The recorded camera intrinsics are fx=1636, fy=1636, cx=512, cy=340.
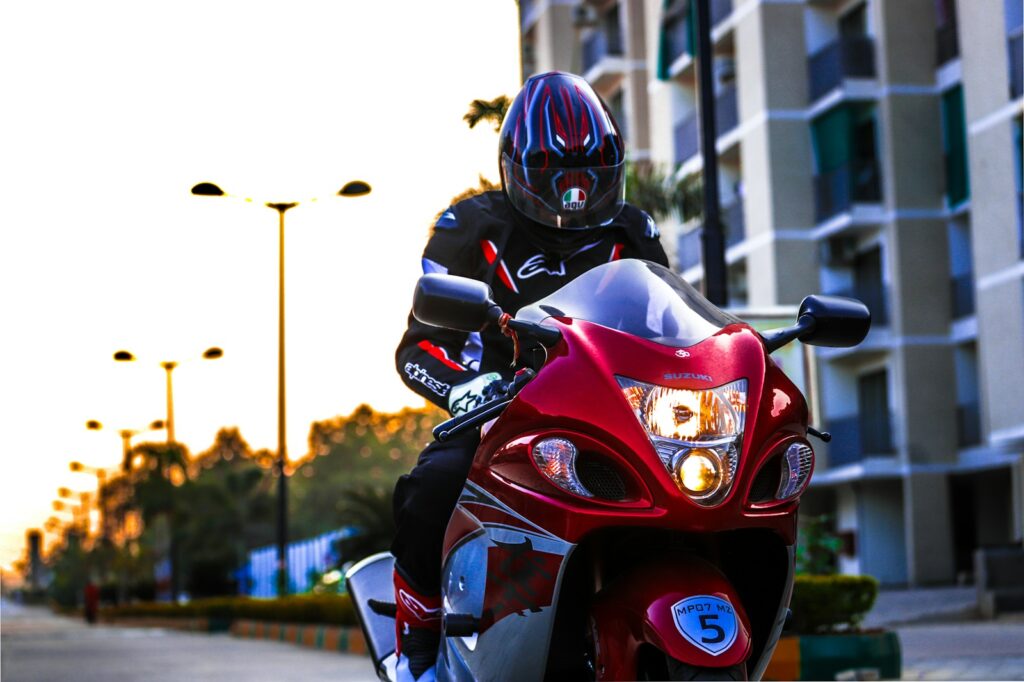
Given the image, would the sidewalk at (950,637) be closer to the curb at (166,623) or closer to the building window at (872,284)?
the building window at (872,284)

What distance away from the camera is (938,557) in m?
37.4

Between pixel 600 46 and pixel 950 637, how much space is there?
122 ft

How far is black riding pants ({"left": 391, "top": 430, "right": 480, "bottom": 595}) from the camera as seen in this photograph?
440 centimetres

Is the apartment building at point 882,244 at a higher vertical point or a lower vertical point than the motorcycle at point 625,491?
higher

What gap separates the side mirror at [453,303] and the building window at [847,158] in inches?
1396

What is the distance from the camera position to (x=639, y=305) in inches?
151

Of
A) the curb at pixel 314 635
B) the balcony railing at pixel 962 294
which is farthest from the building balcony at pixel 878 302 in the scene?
the curb at pixel 314 635

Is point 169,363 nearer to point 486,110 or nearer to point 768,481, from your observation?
point 486,110

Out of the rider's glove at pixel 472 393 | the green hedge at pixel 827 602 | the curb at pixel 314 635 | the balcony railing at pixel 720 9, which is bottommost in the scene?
the curb at pixel 314 635

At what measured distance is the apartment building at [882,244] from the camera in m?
37.5

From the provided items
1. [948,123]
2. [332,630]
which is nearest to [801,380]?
[332,630]

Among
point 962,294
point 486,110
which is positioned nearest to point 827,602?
point 486,110

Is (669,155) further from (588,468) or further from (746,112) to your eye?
(588,468)

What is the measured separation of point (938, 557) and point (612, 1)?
852 inches
